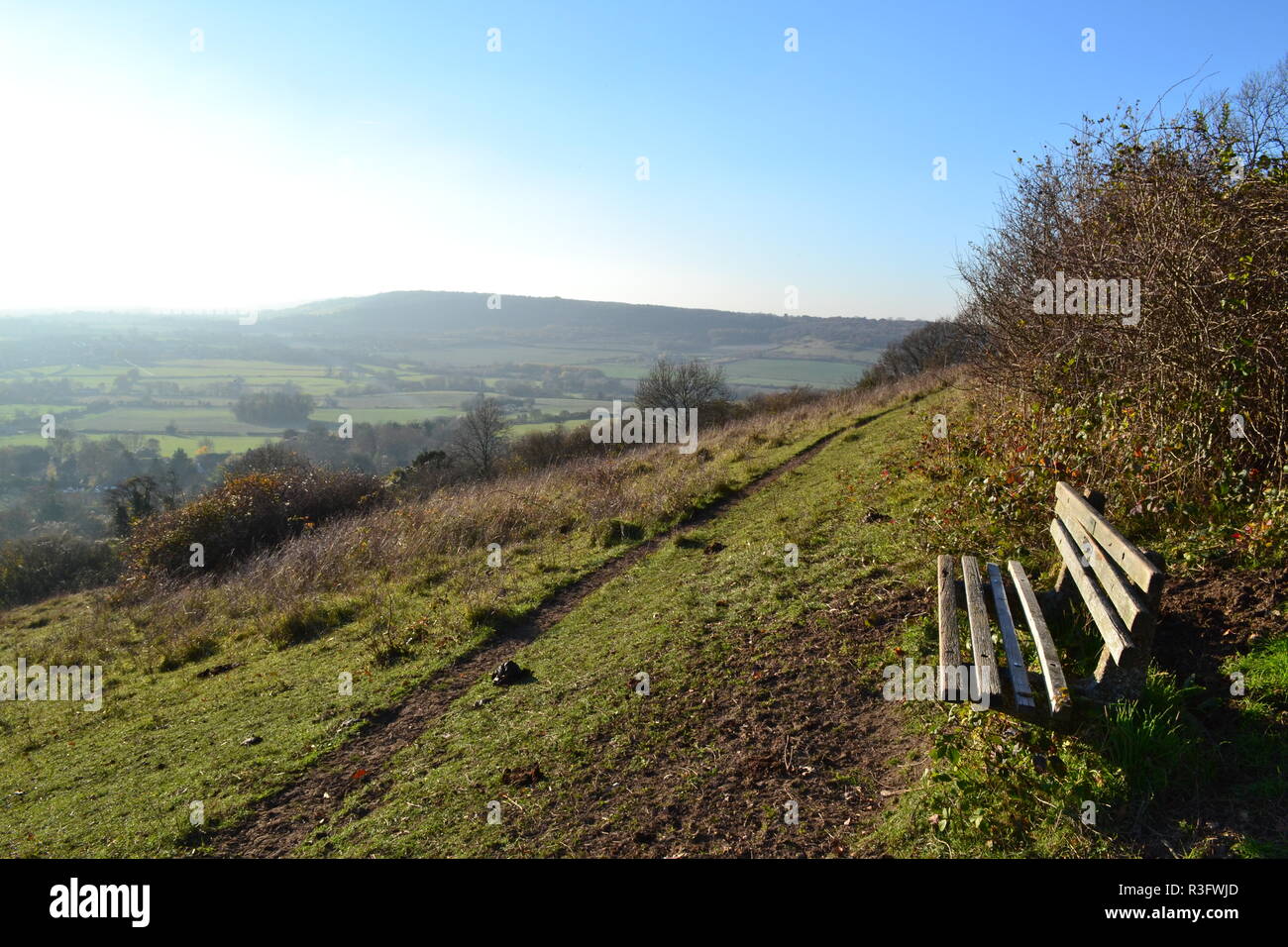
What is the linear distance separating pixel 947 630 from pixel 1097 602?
753 millimetres

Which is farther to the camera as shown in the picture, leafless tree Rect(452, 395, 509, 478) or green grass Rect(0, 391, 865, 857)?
leafless tree Rect(452, 395, 509, 478)

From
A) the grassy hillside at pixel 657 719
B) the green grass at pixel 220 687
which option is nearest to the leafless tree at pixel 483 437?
the green grass at pixel 220 687

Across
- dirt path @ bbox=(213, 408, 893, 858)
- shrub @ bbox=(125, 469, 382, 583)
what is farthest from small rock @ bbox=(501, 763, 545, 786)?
shrub @ bbox=(125, 469, 382, 583)

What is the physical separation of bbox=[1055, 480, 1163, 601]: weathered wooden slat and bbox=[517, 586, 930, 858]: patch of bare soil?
127 cm

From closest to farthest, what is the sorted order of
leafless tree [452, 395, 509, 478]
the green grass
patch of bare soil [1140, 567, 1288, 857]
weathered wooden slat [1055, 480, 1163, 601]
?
patch of bare soil [1140, 567, 1288, 857], weathered wooden slat [1055, 480, 1163, 601], the green grass, leafless tree [452, 395, 509, 478]

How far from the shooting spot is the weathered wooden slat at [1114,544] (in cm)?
312

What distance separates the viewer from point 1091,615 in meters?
3.71

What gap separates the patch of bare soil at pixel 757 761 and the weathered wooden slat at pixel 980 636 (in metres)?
0.66

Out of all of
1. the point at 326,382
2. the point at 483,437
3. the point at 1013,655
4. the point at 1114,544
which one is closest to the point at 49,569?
the point at 483,437

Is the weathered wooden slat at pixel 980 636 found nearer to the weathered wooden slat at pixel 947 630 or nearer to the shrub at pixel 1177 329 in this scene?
the weathered wooden slat at pixel 947 630

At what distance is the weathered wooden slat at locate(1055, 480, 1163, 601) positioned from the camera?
3.12 meters

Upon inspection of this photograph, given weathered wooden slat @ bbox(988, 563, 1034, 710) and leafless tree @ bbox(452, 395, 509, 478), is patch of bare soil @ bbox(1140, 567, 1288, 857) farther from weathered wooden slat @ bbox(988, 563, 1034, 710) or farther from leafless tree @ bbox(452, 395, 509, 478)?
leafless tree @ bbox(452, 395, 509, 478)

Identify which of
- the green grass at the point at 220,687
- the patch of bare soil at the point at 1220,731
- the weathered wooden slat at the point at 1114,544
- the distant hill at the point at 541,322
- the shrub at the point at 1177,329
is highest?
the distant hill at the point at 541,322
